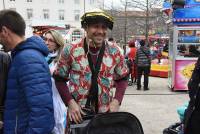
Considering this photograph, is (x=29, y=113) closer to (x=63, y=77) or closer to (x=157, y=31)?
(x=63, y=77)

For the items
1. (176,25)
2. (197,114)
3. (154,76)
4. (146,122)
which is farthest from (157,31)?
(197,114)

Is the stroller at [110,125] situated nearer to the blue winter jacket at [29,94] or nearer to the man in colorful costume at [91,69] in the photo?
the blue winter jacket at [29,94]

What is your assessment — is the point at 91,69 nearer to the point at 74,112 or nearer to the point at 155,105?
the point at 74,112

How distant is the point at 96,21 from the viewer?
113 inches

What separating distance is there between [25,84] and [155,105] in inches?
290

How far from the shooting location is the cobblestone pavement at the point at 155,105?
24.5 ft

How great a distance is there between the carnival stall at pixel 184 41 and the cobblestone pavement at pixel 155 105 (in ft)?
1.74

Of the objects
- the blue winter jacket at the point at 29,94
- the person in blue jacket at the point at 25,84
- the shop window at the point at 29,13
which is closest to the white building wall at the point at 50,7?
the shop window at the point at 29,13

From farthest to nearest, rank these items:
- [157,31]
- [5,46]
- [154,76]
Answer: [157,31], [154,76], [5,46]

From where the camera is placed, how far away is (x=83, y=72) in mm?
2885

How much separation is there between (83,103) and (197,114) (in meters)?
0.85

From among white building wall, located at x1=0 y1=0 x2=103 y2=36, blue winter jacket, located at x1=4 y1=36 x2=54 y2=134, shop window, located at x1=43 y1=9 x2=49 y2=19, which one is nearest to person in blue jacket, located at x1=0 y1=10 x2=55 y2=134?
blue winter jacket, located at x1=4 y1=36 x2=54 y2=134

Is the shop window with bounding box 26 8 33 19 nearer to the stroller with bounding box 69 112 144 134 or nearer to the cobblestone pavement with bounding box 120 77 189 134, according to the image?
the cobblestone pavement with bounding box 120 77 189 134

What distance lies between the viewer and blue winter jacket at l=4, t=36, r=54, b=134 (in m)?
2.42
